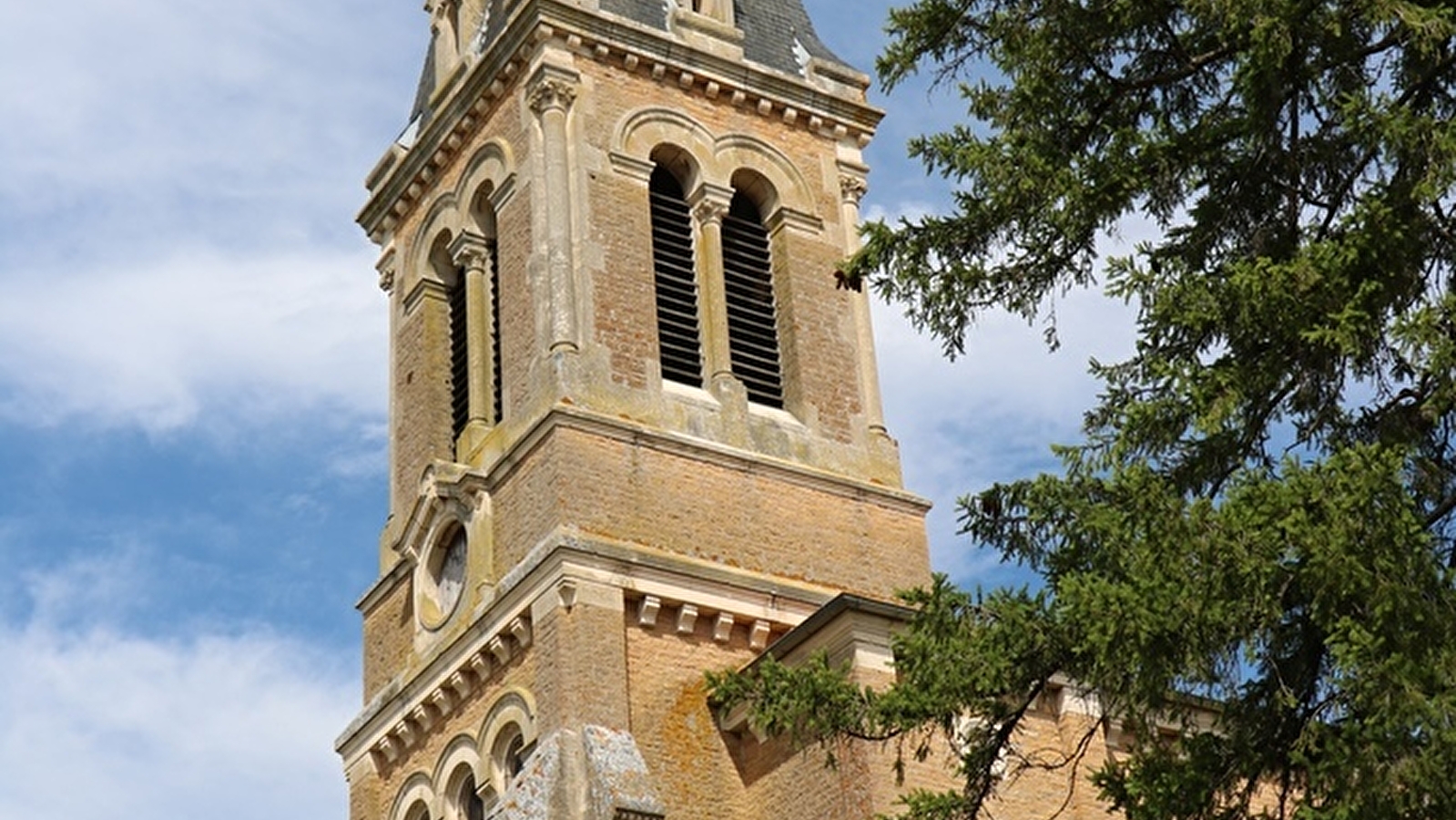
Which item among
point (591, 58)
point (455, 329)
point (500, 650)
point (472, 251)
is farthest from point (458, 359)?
point (500, 650)

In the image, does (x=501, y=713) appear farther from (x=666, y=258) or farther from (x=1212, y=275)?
(x=1212, y=275)

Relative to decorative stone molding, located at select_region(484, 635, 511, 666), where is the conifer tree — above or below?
below

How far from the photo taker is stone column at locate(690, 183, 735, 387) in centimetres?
2591

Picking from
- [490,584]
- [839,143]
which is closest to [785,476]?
[490,584]

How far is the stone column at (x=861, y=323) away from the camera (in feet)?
87.6

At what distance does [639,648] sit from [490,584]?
2.30m

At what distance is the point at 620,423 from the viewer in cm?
2441

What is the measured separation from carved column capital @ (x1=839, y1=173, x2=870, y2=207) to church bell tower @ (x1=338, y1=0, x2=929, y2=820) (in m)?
0.04

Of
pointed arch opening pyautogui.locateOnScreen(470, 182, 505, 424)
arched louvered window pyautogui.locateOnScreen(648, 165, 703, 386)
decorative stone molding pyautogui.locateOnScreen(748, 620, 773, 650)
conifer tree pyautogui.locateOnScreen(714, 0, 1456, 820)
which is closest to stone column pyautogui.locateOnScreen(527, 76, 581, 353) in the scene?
arched louvered window pyautogui.locateOnScreen(648, 165, 703, 386)

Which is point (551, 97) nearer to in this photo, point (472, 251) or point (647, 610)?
point (472, 251)

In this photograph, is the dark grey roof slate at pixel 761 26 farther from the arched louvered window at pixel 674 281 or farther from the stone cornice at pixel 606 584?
the stone cornice at pixel 606 584

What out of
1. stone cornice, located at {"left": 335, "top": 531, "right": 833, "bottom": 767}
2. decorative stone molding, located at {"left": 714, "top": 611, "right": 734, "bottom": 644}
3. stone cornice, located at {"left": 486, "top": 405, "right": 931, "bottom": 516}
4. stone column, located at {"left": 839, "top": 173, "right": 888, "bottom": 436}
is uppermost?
stone column, located at {"left": 839, "top": 173, "right": 888, "bottom": 436}

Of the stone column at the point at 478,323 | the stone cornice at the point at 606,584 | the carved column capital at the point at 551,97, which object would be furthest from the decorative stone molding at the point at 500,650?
the carved column capital at the point at 551,97

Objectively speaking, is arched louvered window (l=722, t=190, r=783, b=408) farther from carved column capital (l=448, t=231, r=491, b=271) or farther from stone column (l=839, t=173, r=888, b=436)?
carved column capital (l=448, t=231, r=491, b=271)
